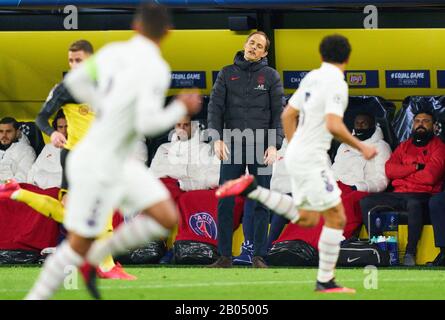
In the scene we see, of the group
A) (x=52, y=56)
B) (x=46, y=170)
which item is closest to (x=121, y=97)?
(x=46, y=170)

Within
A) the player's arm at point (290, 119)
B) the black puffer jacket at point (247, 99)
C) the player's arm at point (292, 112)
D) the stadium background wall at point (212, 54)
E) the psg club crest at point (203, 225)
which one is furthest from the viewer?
the stadium background wall at point (212, 54)

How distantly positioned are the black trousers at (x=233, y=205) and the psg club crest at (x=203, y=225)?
3.60 ft

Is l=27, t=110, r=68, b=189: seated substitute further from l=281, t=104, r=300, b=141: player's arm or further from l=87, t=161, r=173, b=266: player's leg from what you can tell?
l=87, t=161, r=173, b=266: player's leg

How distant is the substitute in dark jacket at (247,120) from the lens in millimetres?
11219

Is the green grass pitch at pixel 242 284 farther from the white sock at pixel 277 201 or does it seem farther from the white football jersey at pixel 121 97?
the white football jersey at pixel 121 97

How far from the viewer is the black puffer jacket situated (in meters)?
11.3

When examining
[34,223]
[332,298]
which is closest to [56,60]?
[34,223]

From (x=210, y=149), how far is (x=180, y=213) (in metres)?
0.80

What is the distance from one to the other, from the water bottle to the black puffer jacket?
1834mm

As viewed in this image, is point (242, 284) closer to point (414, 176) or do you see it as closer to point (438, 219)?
point (438, 219)

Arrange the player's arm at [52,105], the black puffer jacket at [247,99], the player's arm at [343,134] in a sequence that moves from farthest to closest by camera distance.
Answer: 1. the black puffer jacket at [247,99]
2. the player's arm at [52,105]
3. the player's arm at [343,134]

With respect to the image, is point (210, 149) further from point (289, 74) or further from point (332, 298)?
point (332, 298)

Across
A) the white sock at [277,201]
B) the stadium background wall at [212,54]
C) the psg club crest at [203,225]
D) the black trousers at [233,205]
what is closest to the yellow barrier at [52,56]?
the stadium background wall at [212,54]

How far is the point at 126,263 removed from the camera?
41.0 feet
